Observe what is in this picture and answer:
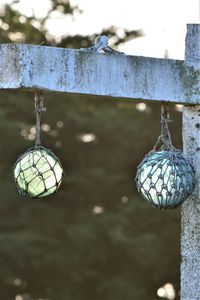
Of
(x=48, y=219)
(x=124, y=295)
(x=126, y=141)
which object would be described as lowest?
(x=124, y=295)

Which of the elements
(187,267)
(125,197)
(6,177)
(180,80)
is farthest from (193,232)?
(125,197)

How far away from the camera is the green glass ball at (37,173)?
6.66 feet

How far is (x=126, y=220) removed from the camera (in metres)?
11.6

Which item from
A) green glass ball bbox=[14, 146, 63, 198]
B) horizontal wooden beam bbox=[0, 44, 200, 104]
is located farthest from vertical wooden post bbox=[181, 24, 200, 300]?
green glass ball bbox=[14, 146, 63, 198]

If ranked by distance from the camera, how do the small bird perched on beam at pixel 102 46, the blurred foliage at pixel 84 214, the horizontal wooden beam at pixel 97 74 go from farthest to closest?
the blurred foliage at pixel 84 214 → the small bird perched on beam at pixel 102 46 → the horizontal wooden beam at pixel 97 74

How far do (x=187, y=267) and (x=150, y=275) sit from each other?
10.1m

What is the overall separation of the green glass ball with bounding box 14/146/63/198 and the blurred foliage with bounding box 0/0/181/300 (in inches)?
358

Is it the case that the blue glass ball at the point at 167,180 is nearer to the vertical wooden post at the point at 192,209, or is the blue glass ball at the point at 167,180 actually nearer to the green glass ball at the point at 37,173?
the vertical wooden post at the point at 192,209

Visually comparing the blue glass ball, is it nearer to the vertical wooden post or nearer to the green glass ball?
the vertical wooden post

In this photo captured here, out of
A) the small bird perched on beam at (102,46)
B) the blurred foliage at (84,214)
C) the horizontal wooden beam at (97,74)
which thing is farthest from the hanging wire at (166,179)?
the blurred foliage at (84,214)

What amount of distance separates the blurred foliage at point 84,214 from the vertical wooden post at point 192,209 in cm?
910

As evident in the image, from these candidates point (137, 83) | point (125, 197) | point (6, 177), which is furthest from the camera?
point (125, 197)

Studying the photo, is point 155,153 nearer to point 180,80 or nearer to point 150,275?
point 180,80

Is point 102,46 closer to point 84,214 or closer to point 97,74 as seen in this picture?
point 97,74
